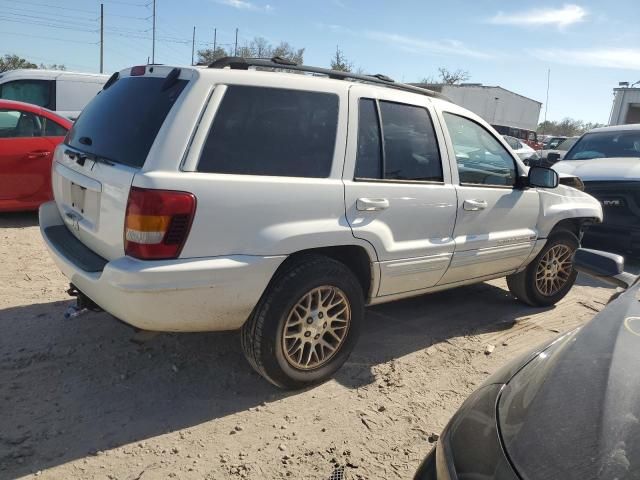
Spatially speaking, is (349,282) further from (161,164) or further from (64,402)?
(64,402)

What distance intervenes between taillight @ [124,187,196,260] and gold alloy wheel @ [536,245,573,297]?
3.59 metres

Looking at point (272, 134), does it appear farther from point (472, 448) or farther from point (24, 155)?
point (24, 155)

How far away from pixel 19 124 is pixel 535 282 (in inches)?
255

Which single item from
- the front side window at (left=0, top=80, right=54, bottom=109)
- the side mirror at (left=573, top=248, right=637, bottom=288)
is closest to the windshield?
the side mirror at (left=573, top=248, right=637, bottom=288)

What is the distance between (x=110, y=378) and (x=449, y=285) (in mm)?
2568

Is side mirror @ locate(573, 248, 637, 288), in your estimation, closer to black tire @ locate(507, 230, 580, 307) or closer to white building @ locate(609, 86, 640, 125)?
black tire @ locate(507, 230, 580, 307)

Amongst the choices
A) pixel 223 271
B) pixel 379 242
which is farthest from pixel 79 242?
pixel 379 242

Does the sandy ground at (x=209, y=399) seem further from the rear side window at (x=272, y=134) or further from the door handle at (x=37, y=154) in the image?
the door handle at (x=37, y=154)

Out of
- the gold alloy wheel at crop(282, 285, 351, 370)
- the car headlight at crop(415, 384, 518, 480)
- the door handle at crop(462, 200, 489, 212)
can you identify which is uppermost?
the door handle at crop(462, 200, 489, 212)

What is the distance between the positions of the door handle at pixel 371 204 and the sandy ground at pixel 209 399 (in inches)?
45.8

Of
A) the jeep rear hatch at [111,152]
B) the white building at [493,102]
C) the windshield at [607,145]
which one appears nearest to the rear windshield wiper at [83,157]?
the jeep rear hatch at [111,152]

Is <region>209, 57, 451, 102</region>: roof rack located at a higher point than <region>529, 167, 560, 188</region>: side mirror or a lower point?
higher

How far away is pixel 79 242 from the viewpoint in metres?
3.21

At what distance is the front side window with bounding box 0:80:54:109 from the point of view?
9.68 metres
